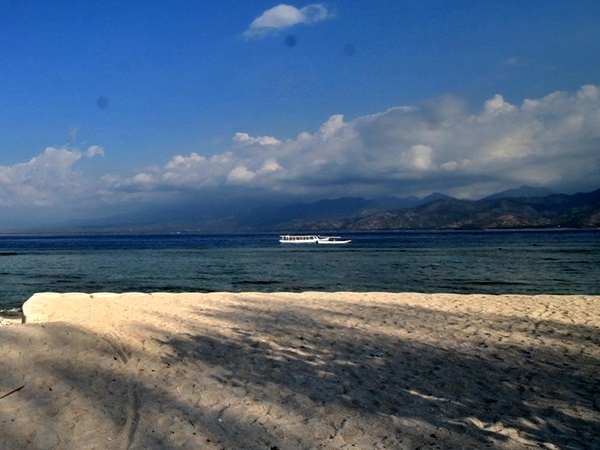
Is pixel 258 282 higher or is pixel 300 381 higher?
pixel 300 381

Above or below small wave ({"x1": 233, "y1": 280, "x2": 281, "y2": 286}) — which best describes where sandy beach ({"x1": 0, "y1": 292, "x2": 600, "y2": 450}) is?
above

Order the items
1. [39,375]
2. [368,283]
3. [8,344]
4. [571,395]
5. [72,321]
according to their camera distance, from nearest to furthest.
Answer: [571,395] < [39,375] < [8,344] < [72,321] < [368,283]

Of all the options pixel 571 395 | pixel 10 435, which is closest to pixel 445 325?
pixel 571 395

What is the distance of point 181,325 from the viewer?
11.7 metres

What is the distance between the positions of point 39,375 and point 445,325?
8.57 m

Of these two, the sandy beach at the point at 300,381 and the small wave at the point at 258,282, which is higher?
the sandy beach at the point at 300,381

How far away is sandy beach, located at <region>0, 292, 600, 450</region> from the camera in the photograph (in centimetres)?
585

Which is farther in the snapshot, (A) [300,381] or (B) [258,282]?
(B) [258,282]

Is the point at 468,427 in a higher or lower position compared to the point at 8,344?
lower

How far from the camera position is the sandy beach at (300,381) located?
19.2 feet

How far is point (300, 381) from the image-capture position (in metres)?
7.69

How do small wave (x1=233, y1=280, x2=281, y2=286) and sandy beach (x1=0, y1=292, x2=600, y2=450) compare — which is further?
small wave (x1=233, y1=280, x2=281, y2=286)

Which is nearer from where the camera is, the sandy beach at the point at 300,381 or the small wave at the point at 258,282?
the sandy beach at the point at 300,381

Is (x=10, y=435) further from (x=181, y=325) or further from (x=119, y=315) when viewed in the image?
(x=119, y=315)
